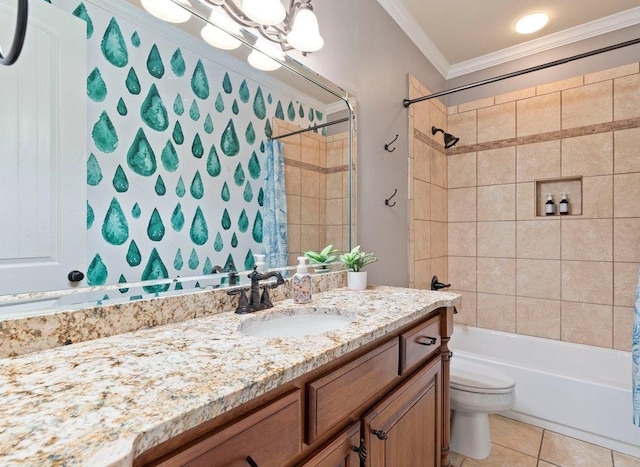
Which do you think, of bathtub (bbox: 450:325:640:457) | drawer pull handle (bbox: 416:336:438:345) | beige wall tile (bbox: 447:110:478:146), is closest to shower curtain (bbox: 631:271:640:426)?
bathtub (bbox: 450:325:640:457)

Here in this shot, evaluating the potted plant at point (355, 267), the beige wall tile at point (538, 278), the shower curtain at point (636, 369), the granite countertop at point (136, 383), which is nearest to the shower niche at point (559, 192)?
the beige wall tile at point (538, 278)

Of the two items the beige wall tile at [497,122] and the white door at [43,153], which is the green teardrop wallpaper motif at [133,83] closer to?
the white door at [43,153]

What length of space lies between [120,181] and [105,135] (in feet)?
0.39

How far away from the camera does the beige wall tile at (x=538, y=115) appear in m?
2.42

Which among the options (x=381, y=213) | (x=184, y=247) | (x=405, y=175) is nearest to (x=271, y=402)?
(x=184, y=247)

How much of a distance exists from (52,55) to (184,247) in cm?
57

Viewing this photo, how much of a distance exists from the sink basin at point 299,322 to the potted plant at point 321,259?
1.21 feet

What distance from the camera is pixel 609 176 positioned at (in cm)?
223

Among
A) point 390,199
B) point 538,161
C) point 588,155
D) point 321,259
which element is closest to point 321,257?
point 321,259

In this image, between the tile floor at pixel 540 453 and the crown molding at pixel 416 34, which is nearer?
the tile floor at pixel 540 453

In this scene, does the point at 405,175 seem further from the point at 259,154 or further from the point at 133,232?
the point at 133,232

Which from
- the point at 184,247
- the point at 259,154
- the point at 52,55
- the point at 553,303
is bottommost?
the point at 553,303

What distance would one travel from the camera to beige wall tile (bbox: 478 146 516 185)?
259cm

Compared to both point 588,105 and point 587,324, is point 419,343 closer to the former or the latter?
point 587,324
